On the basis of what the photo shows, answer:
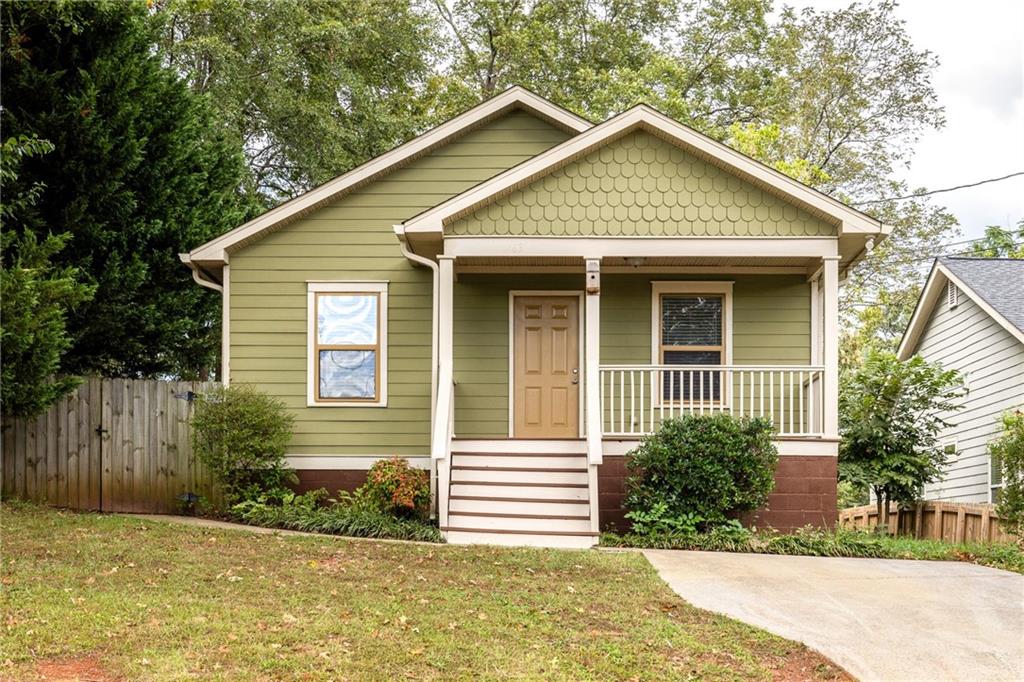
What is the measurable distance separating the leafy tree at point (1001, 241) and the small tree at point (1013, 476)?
77.1 feet

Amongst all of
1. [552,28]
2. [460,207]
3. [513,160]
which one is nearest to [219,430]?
[460,207]

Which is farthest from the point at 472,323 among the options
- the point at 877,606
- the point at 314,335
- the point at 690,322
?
the point at 877,606

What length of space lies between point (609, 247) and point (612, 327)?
1862mm

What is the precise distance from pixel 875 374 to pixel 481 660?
31.1ft

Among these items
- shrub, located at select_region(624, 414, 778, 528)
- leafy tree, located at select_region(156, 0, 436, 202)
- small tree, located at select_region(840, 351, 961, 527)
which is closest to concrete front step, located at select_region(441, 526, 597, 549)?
shrub, located at select_region(624, 414, 778, 528)

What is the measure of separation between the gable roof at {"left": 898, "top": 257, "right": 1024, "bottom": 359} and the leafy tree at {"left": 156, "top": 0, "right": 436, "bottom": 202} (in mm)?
11675

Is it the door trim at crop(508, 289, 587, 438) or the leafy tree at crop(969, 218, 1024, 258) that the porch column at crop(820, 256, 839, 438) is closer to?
the door trim at crop(508, 289, 587, 438)

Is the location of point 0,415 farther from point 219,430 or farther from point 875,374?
point 875,374

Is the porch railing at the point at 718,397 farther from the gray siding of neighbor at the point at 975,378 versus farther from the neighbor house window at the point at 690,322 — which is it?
the gray siding of neighbor at the point at 975,378

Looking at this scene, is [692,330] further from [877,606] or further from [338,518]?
[877,606]

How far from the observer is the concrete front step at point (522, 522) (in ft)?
34.4

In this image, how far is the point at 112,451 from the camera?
12445mm

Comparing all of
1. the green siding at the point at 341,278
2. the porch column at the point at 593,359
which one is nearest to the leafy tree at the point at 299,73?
the green siding at the point at 341,278

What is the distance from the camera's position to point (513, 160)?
13.2 metres
